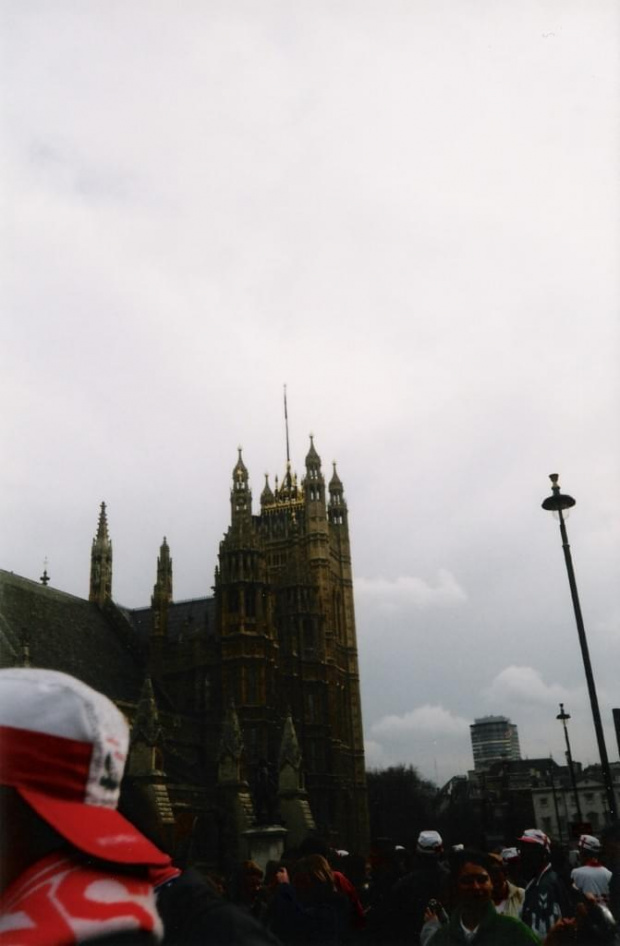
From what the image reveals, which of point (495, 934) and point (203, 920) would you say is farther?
point (495, 934)

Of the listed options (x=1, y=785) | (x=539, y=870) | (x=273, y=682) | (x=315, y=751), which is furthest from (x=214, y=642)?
(x=1, y=785)

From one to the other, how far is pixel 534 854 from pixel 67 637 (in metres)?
34.3

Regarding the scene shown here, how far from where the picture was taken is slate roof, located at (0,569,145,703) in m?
34.1

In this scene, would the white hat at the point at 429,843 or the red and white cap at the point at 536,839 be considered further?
the red and white cap at the point at 536,839

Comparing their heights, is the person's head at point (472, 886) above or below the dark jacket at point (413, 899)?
above

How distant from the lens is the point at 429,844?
7.87 meters

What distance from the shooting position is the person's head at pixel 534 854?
7.99 m

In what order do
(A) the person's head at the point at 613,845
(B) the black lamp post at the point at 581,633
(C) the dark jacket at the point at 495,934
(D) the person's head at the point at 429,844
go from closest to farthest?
(C) the dark jacket at the point at 495,934
(D) the person's head at the point at 429,844
(A) the person's head at the point at 613,845
(B) the black lamp post at the point at 581,633

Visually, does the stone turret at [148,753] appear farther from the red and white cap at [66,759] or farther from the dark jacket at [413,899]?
the red and white cap at [66,759]

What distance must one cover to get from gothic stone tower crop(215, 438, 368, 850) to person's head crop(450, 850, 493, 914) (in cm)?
3642

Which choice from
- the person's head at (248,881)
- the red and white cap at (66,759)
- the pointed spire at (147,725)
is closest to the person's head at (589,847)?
the person's head at (248,881)

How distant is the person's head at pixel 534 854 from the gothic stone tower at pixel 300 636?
3366cm

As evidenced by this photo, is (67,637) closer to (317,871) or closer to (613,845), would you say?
(613,845)

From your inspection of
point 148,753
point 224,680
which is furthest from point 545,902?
point 224,680
